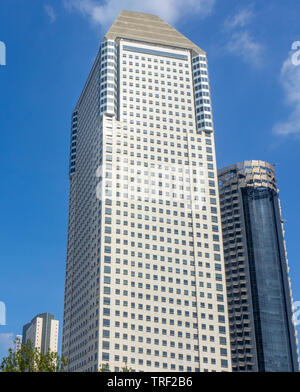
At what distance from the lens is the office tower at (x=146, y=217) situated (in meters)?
148

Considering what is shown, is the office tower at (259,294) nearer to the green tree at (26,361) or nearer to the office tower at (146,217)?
the office tower at (146,217)

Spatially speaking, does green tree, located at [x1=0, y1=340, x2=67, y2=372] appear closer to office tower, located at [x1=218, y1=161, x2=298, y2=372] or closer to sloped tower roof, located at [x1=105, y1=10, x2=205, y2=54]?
office tower, located at [x1=218, y1=161, x2=298, y2=372]

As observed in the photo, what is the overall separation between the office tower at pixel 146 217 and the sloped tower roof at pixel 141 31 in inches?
15.2

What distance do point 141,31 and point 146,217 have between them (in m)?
73.2

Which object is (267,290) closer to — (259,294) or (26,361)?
(259,294)

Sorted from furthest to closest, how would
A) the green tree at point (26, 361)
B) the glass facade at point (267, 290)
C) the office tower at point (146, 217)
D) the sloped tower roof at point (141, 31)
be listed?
1. the sloped tower roof at point (141, 31)
2. the glass facade at point (267, 290)
3. the office tower at point (146, 217)
4. the green tree at point (26, 361)

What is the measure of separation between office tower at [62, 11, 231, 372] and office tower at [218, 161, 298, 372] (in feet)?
83.5

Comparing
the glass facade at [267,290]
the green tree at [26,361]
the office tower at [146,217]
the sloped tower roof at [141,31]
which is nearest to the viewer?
the green tree at [26,361]

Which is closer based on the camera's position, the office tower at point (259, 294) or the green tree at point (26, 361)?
the green tree at point (26, 361)

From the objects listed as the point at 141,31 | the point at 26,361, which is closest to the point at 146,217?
the point at 141,31

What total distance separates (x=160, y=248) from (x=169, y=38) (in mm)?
82258

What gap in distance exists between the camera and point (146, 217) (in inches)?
6452

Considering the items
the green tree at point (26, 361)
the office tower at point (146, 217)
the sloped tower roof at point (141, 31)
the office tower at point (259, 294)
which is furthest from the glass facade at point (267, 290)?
the green tree at point (26, 361)
